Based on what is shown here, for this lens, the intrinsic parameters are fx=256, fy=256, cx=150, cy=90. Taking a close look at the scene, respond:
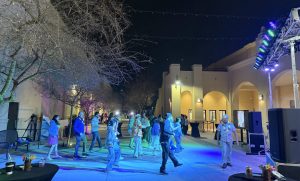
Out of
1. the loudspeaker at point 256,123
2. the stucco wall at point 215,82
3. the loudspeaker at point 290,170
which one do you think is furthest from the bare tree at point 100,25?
the stucco wall at point 215,82

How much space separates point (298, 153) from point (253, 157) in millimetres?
6438

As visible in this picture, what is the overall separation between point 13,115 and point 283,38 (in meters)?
13.2

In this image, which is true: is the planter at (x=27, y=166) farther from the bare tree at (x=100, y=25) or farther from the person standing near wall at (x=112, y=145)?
the bare tree at (x=100, y=25)

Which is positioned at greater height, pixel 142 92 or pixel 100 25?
pixel 142 92

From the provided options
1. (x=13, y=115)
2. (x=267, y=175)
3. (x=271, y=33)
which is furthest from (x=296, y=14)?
(x=13, y=115)

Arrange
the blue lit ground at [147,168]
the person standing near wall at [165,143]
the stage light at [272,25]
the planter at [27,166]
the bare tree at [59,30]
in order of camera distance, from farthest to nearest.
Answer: the stage light at [272,25] < the person standing near wall at [165,143] < the blue lit ground at [147,168] < the bare tree at [59,30] < the planter at [27,166]

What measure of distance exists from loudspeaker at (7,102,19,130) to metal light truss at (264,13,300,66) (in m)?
12.9

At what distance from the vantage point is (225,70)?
90.2 feet

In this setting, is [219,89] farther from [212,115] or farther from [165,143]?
[165,143]

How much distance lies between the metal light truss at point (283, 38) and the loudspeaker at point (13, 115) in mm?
12927

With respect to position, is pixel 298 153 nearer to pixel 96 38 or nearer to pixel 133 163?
pixel 133 163

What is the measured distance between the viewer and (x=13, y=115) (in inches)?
520

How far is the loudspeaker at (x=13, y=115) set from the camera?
12.9 metres

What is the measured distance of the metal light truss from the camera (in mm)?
9177
